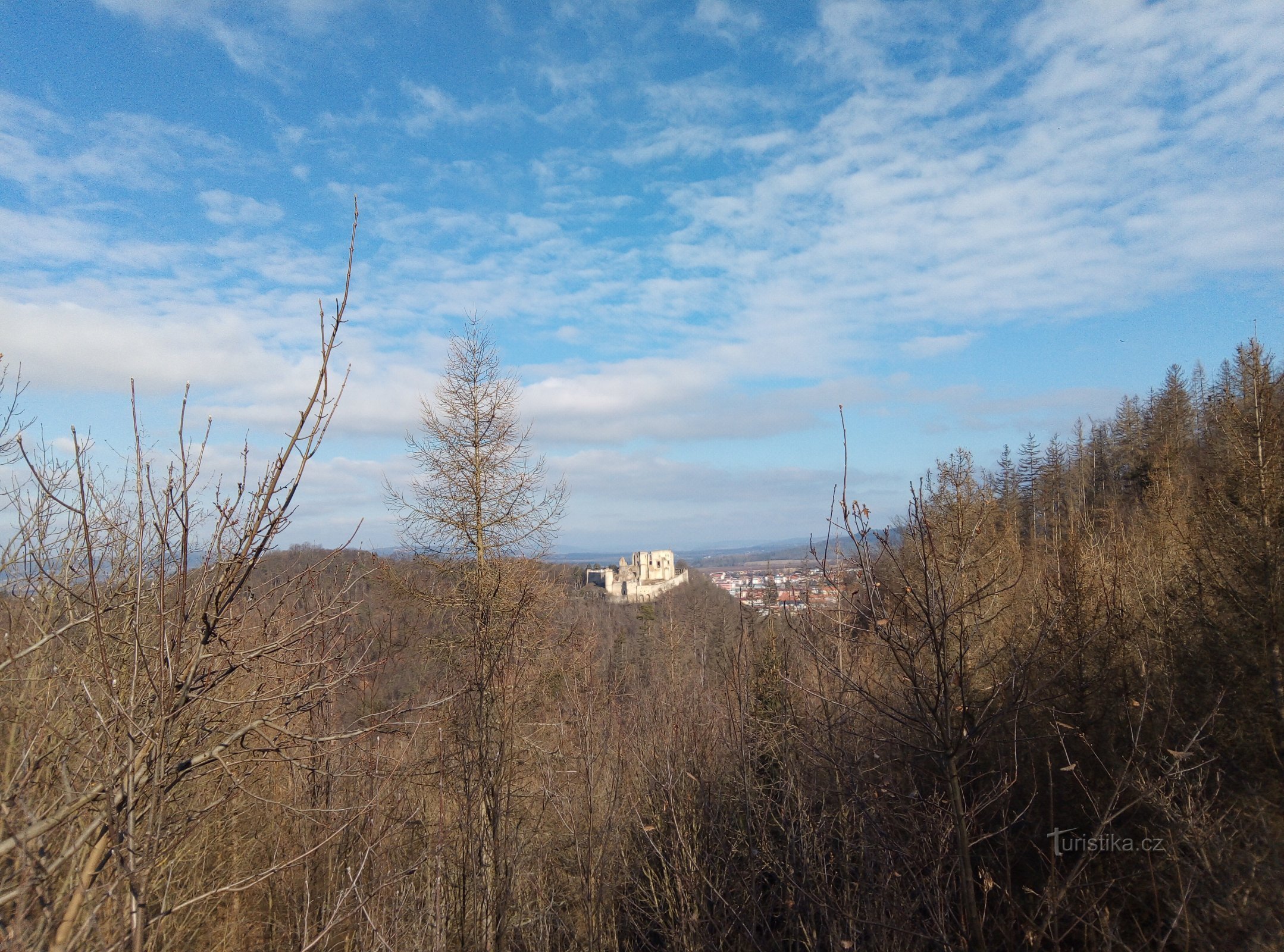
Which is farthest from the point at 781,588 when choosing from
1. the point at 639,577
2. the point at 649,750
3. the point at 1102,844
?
the point at 639,577

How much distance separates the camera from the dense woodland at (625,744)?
3023mm

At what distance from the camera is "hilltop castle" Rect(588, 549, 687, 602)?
7200 cm

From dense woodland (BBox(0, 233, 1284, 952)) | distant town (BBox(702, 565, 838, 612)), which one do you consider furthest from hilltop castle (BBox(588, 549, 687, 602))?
distant town (BBox(702, 565, 838, 612))

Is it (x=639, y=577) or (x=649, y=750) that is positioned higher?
(x=649, y=750)

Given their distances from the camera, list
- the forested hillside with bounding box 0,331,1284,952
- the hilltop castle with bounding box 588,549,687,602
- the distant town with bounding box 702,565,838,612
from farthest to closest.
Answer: the hilltop castle with bounding box 588,549,687,602 → the distant town with bounding box 702,565,838,612 → the forested hillside with bounding box 0,331,1284,952

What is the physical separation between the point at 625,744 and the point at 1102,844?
21.2 feet

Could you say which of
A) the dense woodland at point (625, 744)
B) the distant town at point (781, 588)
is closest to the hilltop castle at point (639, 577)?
the dense woodland at point (625, 744)

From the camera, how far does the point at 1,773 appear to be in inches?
205

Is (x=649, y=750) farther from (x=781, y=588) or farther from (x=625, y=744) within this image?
(x=781, y=588)

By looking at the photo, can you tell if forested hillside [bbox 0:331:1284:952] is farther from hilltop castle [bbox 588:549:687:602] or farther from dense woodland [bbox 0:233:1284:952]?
hilltop castle [bbox 588:549:687:602]

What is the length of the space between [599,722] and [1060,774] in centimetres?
733

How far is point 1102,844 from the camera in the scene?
19.3 feet

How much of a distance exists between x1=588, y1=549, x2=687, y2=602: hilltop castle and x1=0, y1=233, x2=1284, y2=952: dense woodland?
5314 centimetres

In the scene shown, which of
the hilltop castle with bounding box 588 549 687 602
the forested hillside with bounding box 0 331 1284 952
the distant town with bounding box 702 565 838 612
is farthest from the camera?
the hilltop castle with bounding box 588 549 687 602
